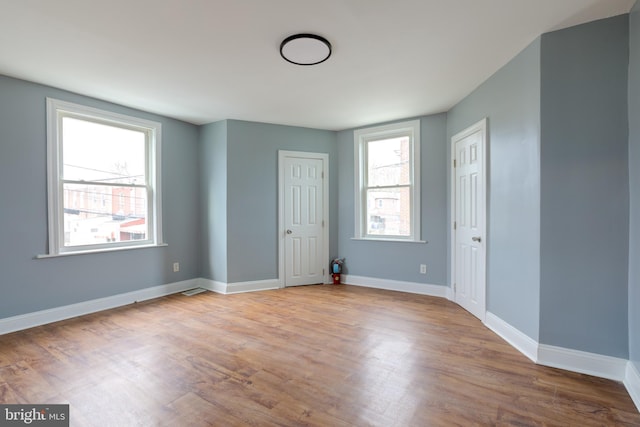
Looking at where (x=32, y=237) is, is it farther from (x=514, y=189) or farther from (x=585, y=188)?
(x=585, y=188)

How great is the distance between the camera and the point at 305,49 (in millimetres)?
2391

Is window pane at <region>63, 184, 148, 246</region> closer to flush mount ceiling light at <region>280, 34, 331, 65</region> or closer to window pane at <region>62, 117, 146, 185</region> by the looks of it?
window pane at <region>62, 117, 146, 185</region>

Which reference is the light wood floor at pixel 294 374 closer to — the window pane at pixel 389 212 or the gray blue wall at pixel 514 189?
the gray blue wall at pixel 514 189

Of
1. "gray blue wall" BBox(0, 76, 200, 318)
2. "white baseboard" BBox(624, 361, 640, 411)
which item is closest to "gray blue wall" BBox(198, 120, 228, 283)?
"gray blue wall" BBox(0, 76, 200, 318)

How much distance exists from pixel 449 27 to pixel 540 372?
2580mm

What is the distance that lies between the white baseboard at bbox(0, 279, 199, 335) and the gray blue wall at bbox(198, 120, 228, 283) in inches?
20.3

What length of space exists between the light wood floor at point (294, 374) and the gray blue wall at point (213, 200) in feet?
3.85

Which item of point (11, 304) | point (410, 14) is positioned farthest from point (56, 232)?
point (410, 14)

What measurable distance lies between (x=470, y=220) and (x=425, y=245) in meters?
0.91

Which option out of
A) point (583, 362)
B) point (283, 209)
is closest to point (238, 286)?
point (283, 209)

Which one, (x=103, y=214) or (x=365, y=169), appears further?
(x=365, y=169)

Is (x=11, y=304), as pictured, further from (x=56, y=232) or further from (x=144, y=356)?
(x=144, y=356)

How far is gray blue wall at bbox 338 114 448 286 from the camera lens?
409cm

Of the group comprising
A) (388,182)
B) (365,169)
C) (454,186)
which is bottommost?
(454,186)
